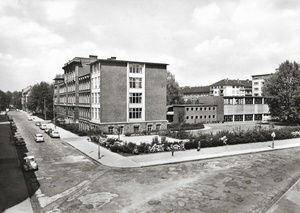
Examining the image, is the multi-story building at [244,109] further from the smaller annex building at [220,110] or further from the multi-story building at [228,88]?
the multi-story building at [228,88]

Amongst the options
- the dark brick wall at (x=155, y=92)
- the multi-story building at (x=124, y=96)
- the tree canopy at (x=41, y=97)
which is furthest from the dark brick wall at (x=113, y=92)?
the tree canopy at (x=41, y=97)

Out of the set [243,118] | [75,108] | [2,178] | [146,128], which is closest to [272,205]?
[2,178]

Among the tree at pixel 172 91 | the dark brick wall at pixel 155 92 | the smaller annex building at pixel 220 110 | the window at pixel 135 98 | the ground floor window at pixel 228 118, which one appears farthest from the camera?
the tree at pixel 172 91

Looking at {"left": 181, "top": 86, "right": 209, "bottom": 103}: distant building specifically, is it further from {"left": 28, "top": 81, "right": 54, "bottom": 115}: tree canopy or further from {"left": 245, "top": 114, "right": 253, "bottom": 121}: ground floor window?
{"left": 28, "top": 81, "right": 54, "bottom": 115}: tree canopy

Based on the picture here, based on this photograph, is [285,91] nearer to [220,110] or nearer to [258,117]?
[220,110]

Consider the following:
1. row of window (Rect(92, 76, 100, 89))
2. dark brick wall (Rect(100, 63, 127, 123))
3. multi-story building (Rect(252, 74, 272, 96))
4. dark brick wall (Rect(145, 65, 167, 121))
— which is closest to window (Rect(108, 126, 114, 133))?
dark brick wall (Rect(100, 63, 127, 123))

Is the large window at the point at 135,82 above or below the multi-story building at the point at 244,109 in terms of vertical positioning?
above

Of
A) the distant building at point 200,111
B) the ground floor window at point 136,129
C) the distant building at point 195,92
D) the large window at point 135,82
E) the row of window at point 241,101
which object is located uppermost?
the distant building at point 195,92

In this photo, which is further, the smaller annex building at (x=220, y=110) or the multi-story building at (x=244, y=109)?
the multi-story building at (x=244, y=109)

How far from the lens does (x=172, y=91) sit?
77.9 meters

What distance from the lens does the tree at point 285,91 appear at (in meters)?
60.3

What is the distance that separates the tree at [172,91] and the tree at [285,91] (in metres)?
26.3

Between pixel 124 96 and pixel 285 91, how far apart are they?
41.5 metres

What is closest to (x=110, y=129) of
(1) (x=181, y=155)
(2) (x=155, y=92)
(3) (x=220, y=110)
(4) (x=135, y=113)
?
(4) (x=135, y=113)
